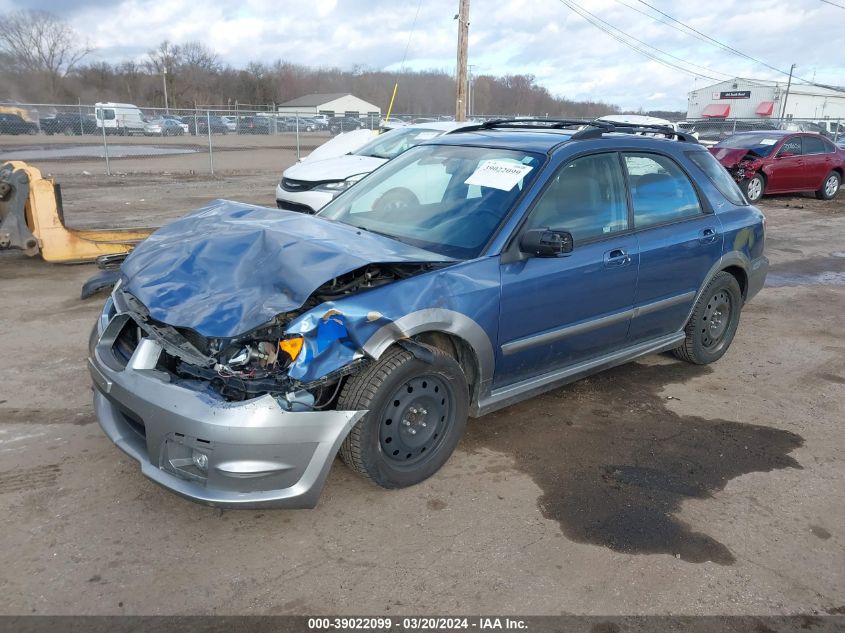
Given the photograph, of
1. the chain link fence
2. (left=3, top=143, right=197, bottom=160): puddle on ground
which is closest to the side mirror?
the chain link fence

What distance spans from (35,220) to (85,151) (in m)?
20.4

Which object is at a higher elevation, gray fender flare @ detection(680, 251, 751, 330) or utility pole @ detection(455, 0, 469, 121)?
utility pole @ detection(455, 0, 469, 121)

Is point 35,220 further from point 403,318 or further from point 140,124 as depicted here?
point 140,124

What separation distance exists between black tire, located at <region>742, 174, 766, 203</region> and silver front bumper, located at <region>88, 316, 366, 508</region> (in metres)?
14.8

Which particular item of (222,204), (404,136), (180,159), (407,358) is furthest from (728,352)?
(180,159)

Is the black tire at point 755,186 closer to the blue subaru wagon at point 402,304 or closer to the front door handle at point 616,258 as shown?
the blue subaru wagon at point 402,304

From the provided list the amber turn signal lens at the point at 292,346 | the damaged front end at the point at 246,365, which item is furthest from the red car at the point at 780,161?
the amber turn signal lens at the point at 292,346

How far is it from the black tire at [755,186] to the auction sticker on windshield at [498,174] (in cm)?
1312

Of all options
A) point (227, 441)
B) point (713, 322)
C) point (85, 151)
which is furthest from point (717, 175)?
point (85, 151)

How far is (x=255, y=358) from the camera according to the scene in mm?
2898

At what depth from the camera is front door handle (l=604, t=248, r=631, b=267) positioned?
403 centimetres

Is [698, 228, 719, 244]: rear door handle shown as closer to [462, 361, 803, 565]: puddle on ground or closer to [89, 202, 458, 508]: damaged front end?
[462, 361, 803, 565]: puddle on ground

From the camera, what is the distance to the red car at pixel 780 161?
15.1 metres

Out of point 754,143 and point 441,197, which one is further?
point 754,143
